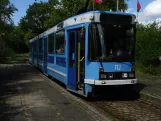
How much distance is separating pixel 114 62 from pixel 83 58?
1.23m

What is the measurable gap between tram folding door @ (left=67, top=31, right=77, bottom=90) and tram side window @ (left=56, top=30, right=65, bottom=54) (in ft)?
3.64

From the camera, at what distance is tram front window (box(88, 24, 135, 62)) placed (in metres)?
11.4

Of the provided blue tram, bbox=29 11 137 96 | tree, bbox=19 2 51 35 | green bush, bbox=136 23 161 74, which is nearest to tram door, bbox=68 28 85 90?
blue tram, bbox=29 11 137 96

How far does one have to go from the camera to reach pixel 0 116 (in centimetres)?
864

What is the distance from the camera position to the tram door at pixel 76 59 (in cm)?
1245

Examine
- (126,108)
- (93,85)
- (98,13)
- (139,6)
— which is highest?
(139,6)

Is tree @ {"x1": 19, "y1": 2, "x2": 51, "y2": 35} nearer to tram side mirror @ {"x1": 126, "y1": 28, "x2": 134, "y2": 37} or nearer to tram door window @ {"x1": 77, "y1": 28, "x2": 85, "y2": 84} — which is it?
tram door window @ {"x1": 77, "y1": 28, "x2": 85, "y2": 84}

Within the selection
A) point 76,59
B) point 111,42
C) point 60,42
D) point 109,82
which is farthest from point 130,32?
point 60,42

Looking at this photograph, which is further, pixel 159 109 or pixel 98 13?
pixel 98 13

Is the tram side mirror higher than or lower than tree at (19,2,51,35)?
lower

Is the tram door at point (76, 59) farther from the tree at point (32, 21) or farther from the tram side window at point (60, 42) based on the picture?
the tree at point (32, 21)

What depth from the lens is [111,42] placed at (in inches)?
457

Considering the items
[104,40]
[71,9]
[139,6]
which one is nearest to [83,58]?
[104,40]

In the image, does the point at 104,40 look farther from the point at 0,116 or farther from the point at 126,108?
the point at 0,116
